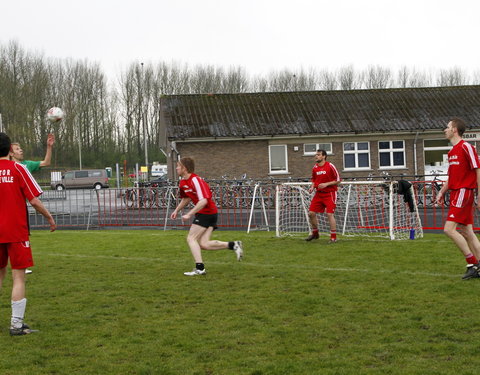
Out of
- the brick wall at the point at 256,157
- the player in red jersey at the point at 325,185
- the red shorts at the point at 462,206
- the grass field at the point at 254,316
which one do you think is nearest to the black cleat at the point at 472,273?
the grass field at the point at 254,316

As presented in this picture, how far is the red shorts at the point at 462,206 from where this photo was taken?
26.6 ft

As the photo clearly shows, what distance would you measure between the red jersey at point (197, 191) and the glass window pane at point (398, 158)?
24.5 metres

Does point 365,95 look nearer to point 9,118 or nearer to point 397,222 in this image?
point 397,222

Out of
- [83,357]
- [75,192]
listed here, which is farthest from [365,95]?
[83,357]

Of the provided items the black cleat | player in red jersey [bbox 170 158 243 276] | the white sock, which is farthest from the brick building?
the white sock

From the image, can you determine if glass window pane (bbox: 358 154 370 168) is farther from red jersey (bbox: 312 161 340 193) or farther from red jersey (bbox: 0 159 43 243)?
red jersey (bbox: 0 159 43 243)

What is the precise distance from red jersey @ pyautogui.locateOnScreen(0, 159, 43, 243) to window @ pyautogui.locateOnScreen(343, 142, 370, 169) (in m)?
27.2

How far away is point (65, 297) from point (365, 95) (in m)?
29.2

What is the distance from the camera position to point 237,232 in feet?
53.2

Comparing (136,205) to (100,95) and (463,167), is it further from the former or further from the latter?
(100,95)

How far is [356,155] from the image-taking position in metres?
32.3

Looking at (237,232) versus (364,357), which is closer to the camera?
(364,357)

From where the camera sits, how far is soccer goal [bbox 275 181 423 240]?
573 inches

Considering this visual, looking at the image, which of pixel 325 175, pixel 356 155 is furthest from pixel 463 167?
pixel 356 155
